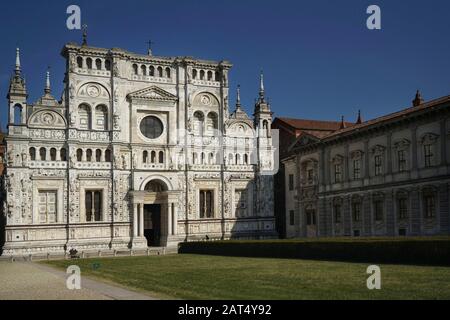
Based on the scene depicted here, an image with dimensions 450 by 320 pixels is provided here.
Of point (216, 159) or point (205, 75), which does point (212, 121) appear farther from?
point (205, 75)

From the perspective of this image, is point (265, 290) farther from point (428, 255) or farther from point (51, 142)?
point (51, 142)

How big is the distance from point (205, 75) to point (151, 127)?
9.56 meters

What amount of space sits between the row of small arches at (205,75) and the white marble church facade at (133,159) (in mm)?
191

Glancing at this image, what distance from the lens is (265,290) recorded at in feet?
68.5

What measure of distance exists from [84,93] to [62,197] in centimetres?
1175

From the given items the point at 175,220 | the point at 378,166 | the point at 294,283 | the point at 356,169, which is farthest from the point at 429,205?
the point at 175,220

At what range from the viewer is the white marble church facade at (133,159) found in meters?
62.0

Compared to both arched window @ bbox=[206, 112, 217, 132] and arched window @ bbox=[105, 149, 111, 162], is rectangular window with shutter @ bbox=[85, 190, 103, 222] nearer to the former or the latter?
arched window @ bbox=[105, 149, 111, 162]

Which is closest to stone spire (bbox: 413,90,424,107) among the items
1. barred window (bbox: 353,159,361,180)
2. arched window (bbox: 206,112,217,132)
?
barred window (bbox: 353,159,361,180)

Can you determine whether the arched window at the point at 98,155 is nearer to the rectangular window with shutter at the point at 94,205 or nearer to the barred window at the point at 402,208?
the rectangular window with shutter at the point at 94,205

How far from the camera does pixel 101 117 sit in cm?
6669

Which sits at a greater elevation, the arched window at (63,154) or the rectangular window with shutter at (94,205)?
the arched window at (63,154)

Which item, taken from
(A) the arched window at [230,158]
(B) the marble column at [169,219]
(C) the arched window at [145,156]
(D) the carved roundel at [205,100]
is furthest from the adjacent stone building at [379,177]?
(C) the arched window at [145,156]

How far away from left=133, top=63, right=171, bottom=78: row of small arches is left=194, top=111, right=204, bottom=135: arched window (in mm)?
5678
